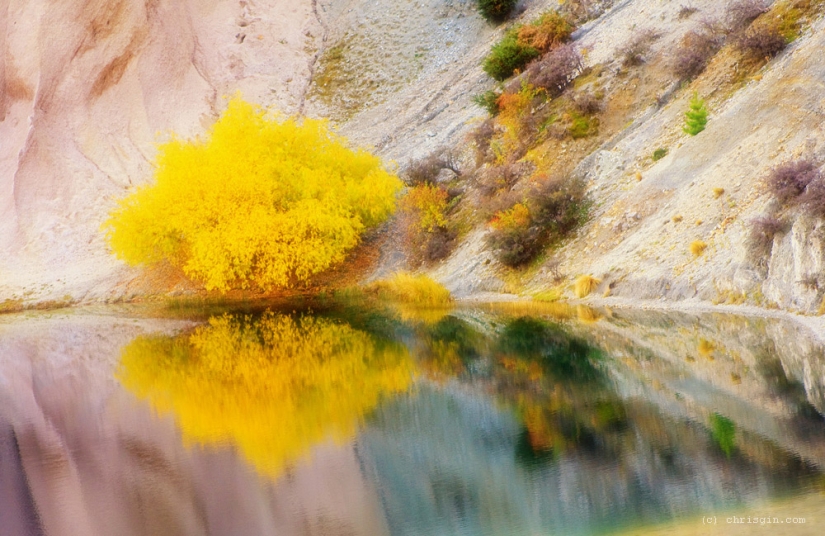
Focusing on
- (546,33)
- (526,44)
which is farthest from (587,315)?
(526,44)

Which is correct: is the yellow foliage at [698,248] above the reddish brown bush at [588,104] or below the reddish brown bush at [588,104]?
below

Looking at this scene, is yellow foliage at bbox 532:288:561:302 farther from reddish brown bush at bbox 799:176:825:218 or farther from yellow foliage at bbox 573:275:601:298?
reddish brown bush at bbox 799:176:825:218

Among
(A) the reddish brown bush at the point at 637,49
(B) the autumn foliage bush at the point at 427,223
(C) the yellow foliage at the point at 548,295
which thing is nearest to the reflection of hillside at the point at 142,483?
(C) the yellow foliage at the point at 548,295

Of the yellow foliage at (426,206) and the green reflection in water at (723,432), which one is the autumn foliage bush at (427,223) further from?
the green reflection in water at (723,432)

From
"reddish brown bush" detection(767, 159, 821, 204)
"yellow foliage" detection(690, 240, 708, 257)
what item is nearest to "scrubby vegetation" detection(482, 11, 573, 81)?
"yellow foliage" detection(690, 240, 708, 257)

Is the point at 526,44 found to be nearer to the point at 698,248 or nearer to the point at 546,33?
the point at 546,33
